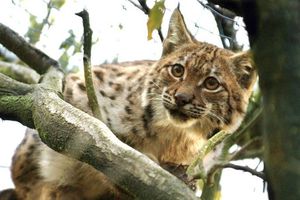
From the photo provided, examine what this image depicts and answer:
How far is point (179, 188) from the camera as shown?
181 cm

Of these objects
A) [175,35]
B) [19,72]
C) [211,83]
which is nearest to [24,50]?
[19,72]

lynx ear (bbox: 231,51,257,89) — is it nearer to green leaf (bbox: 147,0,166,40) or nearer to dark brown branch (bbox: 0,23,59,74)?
dark brown branch (bbox: 0,23,59,74)

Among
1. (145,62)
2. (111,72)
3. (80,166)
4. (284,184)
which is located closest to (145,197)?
(284,184)

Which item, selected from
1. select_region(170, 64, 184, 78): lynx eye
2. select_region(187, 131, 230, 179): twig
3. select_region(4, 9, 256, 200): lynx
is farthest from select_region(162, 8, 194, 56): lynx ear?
select_region(187, 131, 230, 179): twig

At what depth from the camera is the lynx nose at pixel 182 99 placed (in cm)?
559

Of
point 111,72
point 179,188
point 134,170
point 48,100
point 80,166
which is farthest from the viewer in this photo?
point 111,72

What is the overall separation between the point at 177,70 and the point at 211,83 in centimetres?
36

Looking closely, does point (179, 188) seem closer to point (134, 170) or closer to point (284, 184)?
point (134, 170)

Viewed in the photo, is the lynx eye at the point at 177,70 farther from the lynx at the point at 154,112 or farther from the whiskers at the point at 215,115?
the whiskers at the point at 215,115

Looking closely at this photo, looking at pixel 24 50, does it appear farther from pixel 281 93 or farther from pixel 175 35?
pixel 281 93

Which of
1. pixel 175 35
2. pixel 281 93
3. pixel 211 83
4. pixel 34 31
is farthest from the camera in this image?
pixel 34 31

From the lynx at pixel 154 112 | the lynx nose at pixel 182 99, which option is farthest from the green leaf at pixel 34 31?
the lynx nose at pixel 182 99

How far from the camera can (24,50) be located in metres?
5.84

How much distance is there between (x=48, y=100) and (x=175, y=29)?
3555 millimetres
